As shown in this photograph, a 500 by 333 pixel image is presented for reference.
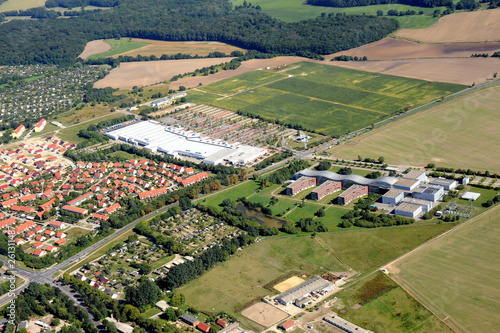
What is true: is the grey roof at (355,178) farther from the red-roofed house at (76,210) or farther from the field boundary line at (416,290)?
the red-roofed house at (76,210)

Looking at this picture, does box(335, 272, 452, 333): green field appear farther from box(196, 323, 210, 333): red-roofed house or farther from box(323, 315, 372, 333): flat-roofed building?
box(196, 323, 210, 333): red-roofed house

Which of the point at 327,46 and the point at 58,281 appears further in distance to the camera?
the point at 327,46

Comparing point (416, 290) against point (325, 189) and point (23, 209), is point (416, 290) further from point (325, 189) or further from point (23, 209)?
point (23, 209)

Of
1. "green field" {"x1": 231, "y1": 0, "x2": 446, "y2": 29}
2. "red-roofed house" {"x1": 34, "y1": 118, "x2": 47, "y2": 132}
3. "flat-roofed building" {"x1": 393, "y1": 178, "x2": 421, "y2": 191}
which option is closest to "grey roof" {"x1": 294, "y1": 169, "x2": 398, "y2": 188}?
"flat-roofed building" {"x1": 393, "y1": 178, "x2": 421, "y2": 191}

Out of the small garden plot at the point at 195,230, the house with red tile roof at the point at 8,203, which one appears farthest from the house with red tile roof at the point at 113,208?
the house with red tile roof at the point at 8,203

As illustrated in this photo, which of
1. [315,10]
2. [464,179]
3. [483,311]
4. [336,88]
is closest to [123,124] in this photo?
[336,88]

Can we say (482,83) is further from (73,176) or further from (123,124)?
(73,176)
